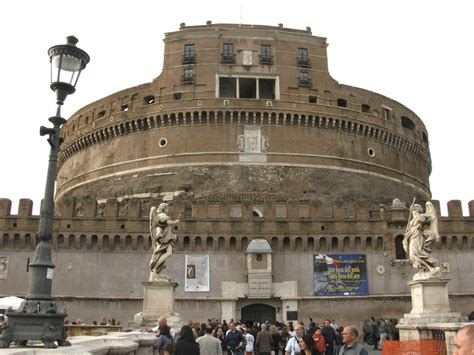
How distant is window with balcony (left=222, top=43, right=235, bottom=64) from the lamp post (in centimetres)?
2839

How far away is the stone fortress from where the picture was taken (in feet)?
81.3

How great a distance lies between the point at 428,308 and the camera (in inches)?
437

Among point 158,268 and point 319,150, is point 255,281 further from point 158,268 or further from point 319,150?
point 158,268

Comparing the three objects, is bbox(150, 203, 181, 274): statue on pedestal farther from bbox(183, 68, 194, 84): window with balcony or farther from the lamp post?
bbox(183, 68, 194, 84): window with balcony

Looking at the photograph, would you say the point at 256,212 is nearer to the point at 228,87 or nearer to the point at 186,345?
the point at 228,87

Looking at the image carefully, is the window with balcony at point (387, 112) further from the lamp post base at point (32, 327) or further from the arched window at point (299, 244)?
the lamp post base at point (32, 327)

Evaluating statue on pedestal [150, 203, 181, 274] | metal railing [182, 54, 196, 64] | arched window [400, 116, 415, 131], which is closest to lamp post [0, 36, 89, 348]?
statue on pedestal [150, 203, 181, 274]

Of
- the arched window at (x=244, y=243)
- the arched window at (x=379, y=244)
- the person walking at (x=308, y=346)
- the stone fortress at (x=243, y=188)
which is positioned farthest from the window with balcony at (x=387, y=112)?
the person walking at (x=308, y=346)

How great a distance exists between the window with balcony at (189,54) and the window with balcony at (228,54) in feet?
6.23

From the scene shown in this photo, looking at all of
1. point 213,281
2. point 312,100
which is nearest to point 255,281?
point 213,281

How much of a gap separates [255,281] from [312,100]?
1374 cm

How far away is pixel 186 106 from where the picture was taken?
108 ft

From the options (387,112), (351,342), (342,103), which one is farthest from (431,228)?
(387,112)

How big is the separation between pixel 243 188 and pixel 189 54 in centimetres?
965
